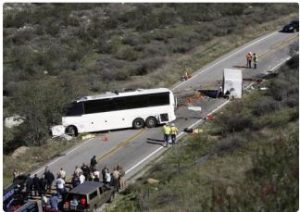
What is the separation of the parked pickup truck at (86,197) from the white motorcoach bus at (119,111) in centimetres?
1022

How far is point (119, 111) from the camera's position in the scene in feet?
111

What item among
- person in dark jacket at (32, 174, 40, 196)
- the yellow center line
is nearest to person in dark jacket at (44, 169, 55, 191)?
person in dark jacket at (32, 174, 40, 196)

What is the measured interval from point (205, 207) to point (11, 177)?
15665 millimetres

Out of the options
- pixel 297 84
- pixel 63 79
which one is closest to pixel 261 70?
pixel 297 84

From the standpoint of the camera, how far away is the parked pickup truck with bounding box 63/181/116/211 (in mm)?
22875

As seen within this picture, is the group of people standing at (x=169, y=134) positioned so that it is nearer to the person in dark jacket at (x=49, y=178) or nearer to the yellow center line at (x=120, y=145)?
the yellow center line at (x=120, y=145)

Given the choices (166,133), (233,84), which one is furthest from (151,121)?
(233,84)

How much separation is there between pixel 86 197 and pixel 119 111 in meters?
11.5

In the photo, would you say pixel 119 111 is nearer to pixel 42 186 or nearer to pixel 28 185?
pixel 42 186

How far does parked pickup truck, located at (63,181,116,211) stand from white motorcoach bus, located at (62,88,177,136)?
402 inches

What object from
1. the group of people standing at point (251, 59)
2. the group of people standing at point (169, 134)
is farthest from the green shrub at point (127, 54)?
the group of people standing at point (169, 134)

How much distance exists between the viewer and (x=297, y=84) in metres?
37.7

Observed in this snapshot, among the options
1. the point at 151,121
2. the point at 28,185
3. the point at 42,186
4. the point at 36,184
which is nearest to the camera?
the point at 28,185

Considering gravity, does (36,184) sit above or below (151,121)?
below
